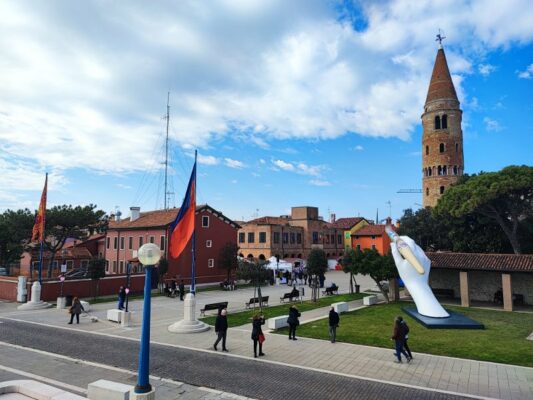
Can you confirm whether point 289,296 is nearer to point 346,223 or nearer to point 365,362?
point 365,362

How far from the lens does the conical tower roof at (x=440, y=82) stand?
61281mm

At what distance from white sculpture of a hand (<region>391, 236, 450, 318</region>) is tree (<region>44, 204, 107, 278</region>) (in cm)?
2890

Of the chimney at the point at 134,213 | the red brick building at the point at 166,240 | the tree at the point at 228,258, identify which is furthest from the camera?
the chimney at the point at 134,213

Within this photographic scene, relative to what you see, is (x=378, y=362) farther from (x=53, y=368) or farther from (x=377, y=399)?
(x=53, y=368)

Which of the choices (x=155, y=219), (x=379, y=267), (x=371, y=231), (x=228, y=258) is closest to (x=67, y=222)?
(x=155, y=219)

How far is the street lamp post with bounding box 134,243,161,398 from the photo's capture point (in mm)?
6438

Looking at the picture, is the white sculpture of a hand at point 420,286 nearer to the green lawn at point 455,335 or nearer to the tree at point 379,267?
the green lawn at point 455,335

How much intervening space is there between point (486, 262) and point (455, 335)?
10149 millimetres

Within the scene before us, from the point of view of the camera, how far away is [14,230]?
3341 centimetres

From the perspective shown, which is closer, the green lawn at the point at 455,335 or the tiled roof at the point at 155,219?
the green lawn at the point at 455,335

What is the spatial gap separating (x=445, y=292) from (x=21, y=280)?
29.8 m

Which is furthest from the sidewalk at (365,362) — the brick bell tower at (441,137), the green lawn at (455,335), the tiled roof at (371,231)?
the brick bell tower at (441,137)

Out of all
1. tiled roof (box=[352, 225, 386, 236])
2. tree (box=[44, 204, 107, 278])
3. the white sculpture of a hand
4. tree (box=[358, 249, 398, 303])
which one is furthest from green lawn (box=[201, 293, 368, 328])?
tiled roof (box=[352, 225, 386, 236])

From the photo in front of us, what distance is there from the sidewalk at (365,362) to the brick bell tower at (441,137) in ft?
166
